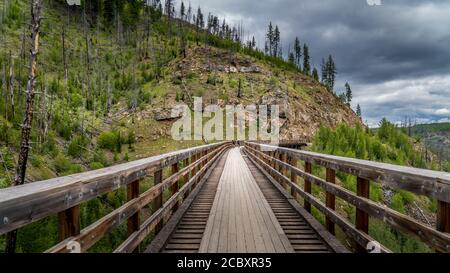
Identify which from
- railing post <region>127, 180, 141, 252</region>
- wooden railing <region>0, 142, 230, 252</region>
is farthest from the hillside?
wooden railing <region>0, 142, 230, 252</region>

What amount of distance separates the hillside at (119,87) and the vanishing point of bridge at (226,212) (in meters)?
10.2

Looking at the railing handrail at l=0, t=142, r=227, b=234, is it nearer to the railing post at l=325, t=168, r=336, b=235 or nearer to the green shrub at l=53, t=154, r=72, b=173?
the railing post at l=325, t=168, r=336, b=235

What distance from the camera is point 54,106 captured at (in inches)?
1119

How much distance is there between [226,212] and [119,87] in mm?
44328

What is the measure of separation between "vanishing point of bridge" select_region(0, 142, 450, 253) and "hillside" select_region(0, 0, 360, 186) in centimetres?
1016

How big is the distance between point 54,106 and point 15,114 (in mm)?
7566

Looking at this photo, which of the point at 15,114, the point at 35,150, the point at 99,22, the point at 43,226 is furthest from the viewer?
the point at 99,22

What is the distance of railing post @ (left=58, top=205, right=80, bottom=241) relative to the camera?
206 centimetres

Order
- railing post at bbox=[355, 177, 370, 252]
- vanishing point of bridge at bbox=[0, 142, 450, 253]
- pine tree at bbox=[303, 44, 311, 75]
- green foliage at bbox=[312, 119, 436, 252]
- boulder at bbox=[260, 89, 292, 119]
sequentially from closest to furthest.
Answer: vanishing point of bridge at bbox=[0, 142, 450, 253]
railing post at bbox=[355, 177, 370, 252]
green foliage at bbox=[312, 119, 436, 252]
boulder at bbox=[260, 89, 292, 119]
pine tree at bbox=[303, 44, 311, 75]

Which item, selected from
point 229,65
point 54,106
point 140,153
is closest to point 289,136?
point 229,65

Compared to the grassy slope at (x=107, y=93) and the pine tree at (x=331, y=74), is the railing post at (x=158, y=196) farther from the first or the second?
the pine tree at (x=331, y=74)

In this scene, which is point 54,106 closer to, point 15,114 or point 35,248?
point 15,114

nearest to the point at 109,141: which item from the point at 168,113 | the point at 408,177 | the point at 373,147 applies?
the point at 168,113

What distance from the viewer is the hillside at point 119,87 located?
22.4 meters
